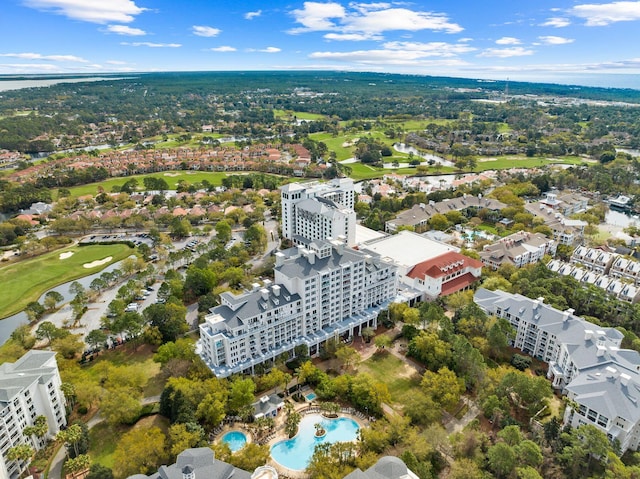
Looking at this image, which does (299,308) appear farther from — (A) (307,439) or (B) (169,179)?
(B) (169,179)

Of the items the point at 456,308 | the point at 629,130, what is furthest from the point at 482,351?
the point at 629,130

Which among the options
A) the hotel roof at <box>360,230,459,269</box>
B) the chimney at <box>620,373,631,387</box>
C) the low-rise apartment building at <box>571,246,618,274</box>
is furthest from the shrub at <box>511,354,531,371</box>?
the low-rise apartment building at <box>571,246,618,274</box>

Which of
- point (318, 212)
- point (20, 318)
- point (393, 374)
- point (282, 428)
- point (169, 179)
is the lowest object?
point (20, 318)

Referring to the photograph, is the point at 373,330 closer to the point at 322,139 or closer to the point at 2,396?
the point at 2,396

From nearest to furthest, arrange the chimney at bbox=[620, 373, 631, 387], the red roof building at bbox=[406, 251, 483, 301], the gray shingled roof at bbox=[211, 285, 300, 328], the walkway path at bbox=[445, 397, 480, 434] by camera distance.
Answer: the chimney at bbox=[620, 373, 631, 387] < the walkway path at bbox=[445, 397, 480, 434] < the gray shingled roof at bbox=[211, 285, 300, 328] < the red roof building at bbox=[406, 251, 483, 301]

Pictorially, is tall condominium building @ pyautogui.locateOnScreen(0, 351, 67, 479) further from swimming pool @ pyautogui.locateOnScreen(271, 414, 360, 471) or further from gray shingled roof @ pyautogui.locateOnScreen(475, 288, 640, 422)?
gray shingled roof @ pyautogui.locateOnScreen(475, 288, 640, 422)

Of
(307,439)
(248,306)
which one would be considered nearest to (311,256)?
(248,306)

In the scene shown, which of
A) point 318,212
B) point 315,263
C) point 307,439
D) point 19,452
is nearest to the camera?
point 19,452
